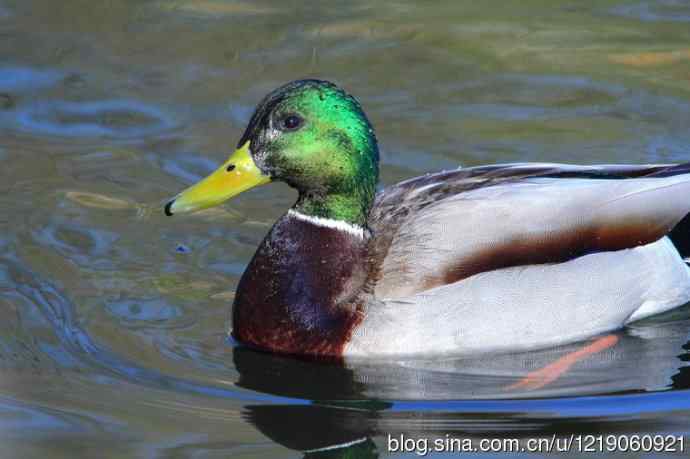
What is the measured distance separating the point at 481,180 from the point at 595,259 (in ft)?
2.11

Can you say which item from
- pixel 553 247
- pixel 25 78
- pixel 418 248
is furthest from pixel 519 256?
pixel 25 78

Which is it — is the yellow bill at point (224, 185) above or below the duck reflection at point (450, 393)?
above

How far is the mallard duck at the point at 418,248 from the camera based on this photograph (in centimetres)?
620

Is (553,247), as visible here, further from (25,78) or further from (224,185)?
(25,78)

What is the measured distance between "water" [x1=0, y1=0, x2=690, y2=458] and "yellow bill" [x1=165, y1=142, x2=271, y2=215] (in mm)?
711

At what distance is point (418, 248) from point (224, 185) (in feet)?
2.97

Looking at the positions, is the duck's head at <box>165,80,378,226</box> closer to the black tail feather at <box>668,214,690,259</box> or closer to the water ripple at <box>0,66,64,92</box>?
the black tail feather at <box>668,214,690,259</box>

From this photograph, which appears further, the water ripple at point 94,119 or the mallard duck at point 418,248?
the water ripple at point 94,119

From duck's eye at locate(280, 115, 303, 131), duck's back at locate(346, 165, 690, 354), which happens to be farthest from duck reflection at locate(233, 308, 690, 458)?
duck's eye at locate(280, 115, 303, 131)

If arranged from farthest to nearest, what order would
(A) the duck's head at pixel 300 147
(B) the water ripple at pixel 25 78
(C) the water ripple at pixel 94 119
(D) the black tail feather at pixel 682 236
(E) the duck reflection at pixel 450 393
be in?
(B) the water ripple at pixel 25 78 → (C) the water ripple at pixel 94 119 → (D) the black tail feather at pixel 682 236 → (A) the duck's head at pixel 300 147 → (E) the duck reflection at pixel 450 393

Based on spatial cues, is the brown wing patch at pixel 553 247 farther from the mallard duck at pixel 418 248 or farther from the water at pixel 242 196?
the water at pixel 242 196

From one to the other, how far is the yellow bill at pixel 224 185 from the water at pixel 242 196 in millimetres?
711

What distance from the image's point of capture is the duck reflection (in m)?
5.67

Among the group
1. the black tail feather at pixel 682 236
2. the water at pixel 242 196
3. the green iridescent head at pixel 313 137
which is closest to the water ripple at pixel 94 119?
the water at pixel 242 196
